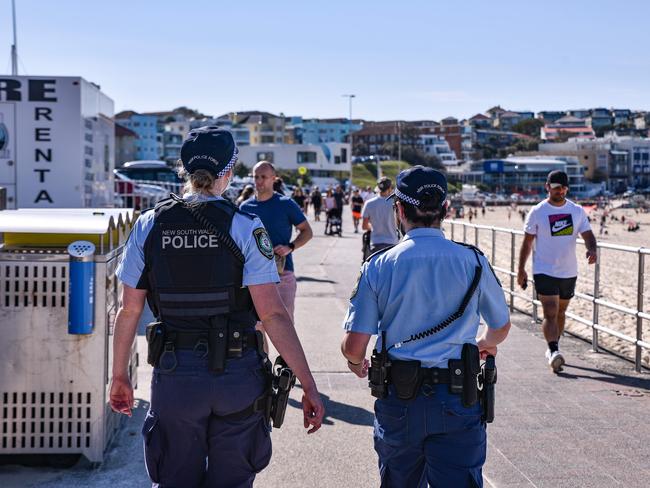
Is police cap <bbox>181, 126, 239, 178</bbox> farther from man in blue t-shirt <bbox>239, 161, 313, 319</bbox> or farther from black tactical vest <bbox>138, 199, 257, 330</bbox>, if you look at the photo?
man in blue t-shirt <bbox>239, 161, 313, 319</bbox>

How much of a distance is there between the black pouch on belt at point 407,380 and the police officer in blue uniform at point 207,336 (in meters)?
0.35

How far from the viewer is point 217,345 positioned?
3.49 metres

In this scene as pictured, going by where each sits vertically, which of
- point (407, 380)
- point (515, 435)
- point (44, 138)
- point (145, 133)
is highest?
point (145, 133)

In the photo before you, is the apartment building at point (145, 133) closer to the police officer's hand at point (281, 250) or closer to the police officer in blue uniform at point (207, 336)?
the police officer's hand at point (281, 250)

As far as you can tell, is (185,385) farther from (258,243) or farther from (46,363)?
(46,363)

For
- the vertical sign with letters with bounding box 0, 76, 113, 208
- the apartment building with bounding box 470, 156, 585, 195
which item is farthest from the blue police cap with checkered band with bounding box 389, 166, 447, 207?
the apartment building with bounding box 470, 156, 585, 195

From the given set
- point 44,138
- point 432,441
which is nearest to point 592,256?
point 432,441

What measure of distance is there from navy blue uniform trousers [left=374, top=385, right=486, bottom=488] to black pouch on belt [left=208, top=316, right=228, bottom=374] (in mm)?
694

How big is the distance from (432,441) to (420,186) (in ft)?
3.32

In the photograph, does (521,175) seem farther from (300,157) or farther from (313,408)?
(313,408)

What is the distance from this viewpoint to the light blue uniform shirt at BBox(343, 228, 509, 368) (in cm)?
371

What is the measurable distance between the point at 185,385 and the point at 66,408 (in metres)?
A: 2.07

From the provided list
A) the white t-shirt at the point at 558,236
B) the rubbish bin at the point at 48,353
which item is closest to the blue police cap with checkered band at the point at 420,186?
the rubbish bin at the point at 48,353

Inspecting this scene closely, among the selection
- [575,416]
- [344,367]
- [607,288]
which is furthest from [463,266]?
[607,288]
